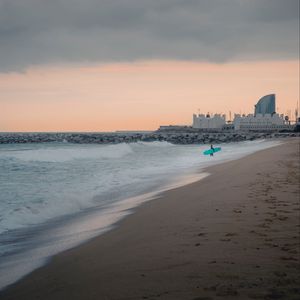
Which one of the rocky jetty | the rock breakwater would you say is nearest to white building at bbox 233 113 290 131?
the rocky jetty

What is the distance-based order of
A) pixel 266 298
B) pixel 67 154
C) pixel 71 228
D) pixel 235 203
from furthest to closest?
pixel 67 154, pixel 235 203, pixel 71 228, pixel 266 298

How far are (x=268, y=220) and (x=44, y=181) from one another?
10.7 metres

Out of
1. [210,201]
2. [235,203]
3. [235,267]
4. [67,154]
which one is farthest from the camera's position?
[67,154]

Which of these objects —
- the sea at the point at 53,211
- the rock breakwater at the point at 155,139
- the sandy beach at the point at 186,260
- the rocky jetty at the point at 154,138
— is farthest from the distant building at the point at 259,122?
the sandy beach at the point at 186,260

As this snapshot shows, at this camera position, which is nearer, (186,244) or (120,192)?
(186,244)

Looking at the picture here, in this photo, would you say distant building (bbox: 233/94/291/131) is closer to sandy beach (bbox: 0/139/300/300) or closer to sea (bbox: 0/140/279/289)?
sea (bbox: 0/140/279/289)

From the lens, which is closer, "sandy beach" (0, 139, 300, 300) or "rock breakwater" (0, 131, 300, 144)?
"sandy beach" (0, 139, 300, 300)

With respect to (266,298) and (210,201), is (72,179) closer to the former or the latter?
(210,201)

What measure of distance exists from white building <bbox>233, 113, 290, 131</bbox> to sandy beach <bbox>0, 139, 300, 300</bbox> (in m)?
173

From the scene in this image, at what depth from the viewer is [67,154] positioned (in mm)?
33438

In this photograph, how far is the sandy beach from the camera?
143 inches

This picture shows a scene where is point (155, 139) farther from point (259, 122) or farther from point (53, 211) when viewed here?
point (259, 122)

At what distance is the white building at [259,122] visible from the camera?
177 m

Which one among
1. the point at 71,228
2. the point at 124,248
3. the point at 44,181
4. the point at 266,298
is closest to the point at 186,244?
the point at 124,248
